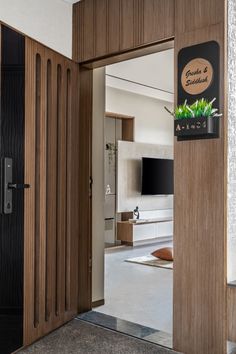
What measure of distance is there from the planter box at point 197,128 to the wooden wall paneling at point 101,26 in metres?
0.95

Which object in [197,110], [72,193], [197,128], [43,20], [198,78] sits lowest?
[72,193]

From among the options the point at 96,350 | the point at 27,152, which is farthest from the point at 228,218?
the point at 27,152

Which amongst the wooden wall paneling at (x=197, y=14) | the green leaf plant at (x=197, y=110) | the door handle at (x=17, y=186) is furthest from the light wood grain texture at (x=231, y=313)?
the wooden wall paneling at (x=197, y=14)

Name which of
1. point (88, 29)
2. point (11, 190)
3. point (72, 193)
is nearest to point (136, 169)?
point (72, 193)

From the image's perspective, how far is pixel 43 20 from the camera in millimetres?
3051

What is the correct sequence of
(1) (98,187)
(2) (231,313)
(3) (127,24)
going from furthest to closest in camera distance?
(1) (98,187) → (3) (127,24) → (2) (231,313)

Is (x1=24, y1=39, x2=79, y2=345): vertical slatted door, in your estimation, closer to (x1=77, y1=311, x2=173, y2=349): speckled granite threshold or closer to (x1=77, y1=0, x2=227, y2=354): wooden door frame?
(x1=77, y1=311, x2=173, y2=349): speckled granite threshold

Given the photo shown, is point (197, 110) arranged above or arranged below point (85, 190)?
above

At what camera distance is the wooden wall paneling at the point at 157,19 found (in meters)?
2.80

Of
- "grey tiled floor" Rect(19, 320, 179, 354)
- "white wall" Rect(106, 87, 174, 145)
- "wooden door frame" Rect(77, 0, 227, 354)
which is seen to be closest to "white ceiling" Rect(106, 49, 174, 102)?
"white wall" Rect(106, 87, 174, 145)

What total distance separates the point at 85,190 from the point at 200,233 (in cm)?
124

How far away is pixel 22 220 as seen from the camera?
275cm

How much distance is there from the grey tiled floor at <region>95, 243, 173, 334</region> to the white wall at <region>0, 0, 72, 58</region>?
227 centimetres

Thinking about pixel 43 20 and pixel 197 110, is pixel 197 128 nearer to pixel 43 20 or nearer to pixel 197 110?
pixel 197 110
